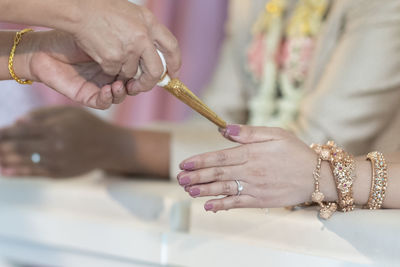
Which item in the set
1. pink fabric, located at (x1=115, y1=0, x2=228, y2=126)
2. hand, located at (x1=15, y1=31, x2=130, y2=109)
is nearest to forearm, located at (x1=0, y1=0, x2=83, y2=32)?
hand, located at (x1=15, y1=31, x2=130, y2=109)

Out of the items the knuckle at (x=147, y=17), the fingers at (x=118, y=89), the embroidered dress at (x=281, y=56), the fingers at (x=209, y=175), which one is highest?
the embroidered dress at (x=281, y=56)

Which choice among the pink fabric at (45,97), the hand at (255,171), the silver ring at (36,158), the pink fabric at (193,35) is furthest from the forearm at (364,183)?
the pink fabric at (45,97)

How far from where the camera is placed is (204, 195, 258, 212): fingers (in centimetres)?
56

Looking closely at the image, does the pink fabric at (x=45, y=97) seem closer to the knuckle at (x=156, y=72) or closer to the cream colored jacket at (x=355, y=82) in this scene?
the cream colored jacket at (x=355, y=82)

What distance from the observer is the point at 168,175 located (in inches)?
39.5

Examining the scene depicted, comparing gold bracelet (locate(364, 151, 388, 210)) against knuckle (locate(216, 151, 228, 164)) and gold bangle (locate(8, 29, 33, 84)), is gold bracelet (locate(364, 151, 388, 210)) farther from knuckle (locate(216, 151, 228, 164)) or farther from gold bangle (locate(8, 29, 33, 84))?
gold bangle (locate(8, 29, 33, 84))

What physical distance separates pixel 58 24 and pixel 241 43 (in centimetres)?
73

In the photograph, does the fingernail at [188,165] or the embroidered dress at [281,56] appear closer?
the fingernail at [188,165]

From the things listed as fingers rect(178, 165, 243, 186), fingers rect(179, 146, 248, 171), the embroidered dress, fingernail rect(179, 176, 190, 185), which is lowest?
fingernail rect(179, 176, 190, 185)

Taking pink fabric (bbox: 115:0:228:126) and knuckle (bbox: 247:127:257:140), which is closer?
knuckle (bbox: 247:127:257:140)

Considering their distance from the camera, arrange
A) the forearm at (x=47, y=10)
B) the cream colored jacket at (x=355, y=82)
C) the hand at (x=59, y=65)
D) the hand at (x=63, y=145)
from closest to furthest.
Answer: the forearm at (x=47, y=10) → the hand at (x=59, y=65) → the cream colored jacket at (x=355, y=82) → the hand at (x=63, y=145)

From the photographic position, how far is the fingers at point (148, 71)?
1.77 ft

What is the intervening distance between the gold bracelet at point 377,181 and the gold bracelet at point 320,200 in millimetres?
43

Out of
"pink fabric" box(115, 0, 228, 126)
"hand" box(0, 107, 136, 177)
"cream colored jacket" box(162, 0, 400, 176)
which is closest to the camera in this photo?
"cream colored jacket" box(162, 0, 400, 176)
